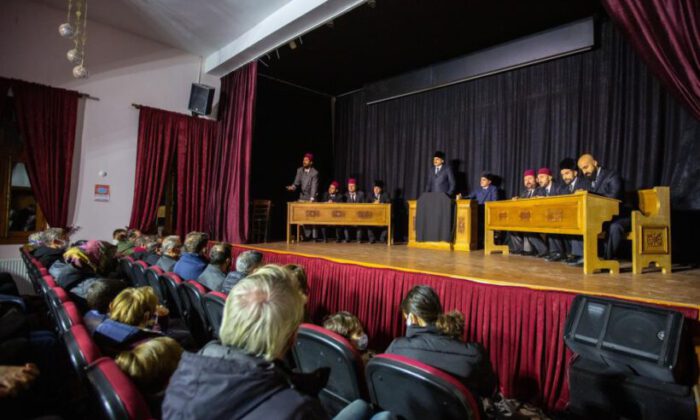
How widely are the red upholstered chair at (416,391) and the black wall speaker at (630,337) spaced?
874mm

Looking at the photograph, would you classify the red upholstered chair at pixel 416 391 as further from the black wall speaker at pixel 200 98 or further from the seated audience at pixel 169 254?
the black wall speaker at pixel 200 98

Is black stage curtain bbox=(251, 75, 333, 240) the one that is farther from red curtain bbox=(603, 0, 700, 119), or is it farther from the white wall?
red curtain bbox=(603, 0, 700, 119)

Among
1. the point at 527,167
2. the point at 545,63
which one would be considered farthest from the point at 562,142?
the point at 545,63

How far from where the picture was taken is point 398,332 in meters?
2.74

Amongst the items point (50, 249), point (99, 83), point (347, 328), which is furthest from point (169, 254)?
point (99, 83)

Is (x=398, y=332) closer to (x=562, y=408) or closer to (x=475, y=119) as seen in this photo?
(x=562, y=408)

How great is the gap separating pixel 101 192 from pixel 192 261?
3755mm

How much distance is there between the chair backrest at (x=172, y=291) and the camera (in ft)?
7.80

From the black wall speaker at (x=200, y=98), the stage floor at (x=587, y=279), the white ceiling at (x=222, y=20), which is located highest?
the white ceiling at (x=222, y=20)

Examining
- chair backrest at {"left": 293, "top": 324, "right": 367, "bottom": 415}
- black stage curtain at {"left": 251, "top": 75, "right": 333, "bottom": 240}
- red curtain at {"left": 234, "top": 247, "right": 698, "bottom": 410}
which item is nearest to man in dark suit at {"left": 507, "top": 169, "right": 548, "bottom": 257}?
red curtain at {"left": 234, "top": 247, "right": 698, "bottom": 410}

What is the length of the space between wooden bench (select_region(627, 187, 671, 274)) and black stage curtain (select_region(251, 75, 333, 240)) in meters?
5.55

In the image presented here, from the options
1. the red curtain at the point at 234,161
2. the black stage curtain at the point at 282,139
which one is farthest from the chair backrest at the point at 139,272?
the black stage curtain at the point at 282,139

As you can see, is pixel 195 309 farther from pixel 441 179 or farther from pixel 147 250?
pixel 441 179

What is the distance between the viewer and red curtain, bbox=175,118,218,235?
6.21m
